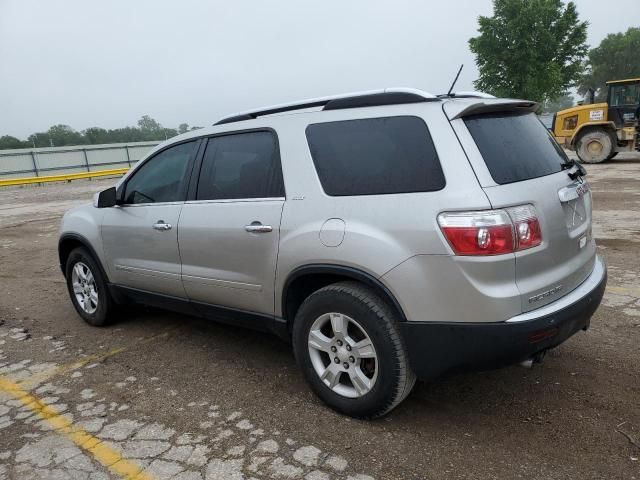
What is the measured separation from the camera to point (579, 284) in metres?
2.86

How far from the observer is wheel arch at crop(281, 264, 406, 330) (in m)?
2.64

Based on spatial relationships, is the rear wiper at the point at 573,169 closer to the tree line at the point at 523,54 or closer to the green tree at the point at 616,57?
the tree line at the point at 523,54

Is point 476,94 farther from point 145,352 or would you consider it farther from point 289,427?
point 145,352

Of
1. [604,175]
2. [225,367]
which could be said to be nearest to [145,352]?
[225,367]

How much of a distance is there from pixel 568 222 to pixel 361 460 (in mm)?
1637

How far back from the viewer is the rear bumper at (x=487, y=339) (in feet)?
8.03

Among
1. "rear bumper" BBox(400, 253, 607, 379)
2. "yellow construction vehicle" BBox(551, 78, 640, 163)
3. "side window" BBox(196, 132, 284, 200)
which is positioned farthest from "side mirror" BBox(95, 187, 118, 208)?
"yellow construction vehicle" BBox(551, 78, 640, 163)

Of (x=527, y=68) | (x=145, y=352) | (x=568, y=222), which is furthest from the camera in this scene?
(x=527, y=68)

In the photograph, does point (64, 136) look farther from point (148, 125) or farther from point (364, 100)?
point (364, 100)

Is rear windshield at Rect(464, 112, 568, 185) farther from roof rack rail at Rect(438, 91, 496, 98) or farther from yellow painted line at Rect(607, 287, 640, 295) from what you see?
yellow painted line at Rect(607, 287, 640, 295)

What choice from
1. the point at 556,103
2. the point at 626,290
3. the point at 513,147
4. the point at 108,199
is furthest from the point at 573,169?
the point at 556,103

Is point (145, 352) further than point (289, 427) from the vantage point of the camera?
Yes

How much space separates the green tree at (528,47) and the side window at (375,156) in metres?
33.6

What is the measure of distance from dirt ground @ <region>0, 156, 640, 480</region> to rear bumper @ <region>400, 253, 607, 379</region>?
0.46 m
